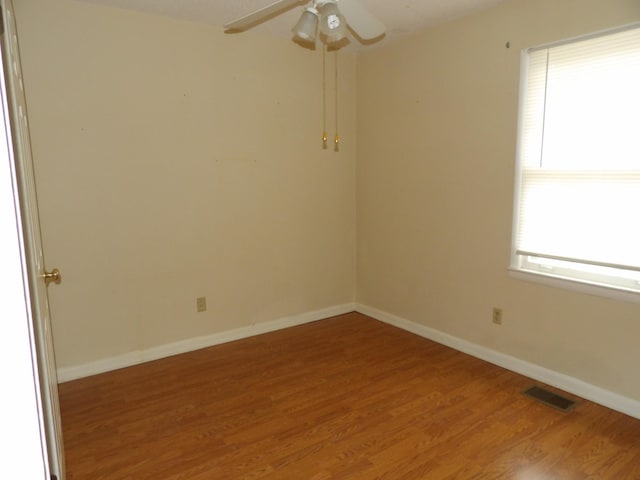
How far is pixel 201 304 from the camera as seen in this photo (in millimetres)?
3359

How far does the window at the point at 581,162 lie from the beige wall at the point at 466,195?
9 cm

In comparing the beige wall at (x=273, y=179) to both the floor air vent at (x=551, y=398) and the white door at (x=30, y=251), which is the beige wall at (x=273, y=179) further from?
the white door at (x=30, y=251)

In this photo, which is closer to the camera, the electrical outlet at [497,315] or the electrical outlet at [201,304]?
the electrical outlet at [497,315]

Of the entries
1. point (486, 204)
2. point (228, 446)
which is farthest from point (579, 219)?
point (228, 446)

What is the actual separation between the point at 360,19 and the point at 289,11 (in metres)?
1.05

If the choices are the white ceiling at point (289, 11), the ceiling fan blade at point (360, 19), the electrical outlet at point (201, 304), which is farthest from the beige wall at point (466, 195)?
the electrical outlet at point (201, 304)

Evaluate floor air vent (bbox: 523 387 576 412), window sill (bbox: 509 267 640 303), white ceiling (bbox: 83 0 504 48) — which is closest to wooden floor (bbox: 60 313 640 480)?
floor air vent (bbox: 523 387 576 412)

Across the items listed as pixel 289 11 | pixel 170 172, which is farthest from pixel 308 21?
pixel 170 172

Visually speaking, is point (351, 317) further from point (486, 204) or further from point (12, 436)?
point (12, 436)

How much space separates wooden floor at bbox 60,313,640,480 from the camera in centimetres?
198

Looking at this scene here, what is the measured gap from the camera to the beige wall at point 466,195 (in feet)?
8.19

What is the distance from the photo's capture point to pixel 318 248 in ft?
13.0

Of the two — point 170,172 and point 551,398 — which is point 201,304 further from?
point 551,398

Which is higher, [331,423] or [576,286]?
[576,286]
